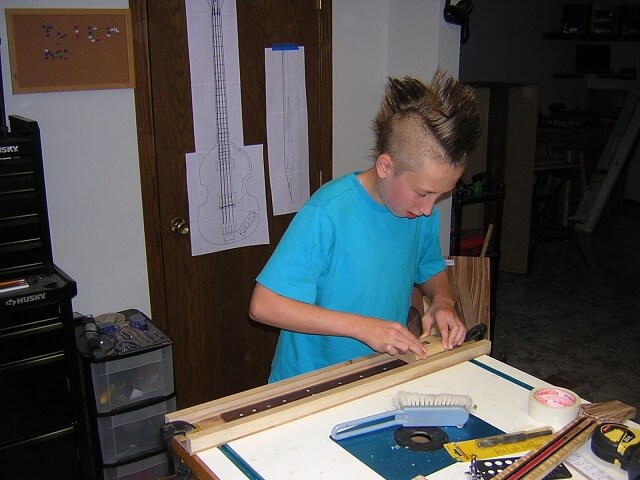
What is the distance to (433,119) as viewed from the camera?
59.2 inches

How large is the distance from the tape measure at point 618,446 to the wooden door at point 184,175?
1.97m

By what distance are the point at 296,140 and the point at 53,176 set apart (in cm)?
108

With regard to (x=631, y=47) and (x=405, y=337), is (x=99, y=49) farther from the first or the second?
(x=631, y=47)

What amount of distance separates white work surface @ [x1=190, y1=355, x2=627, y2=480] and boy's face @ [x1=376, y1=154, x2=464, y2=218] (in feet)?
1.29

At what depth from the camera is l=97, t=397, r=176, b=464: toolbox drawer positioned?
2463mm

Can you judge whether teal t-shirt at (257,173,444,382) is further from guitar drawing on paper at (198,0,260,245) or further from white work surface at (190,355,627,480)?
guitar drawing on paper at (198,0,260,245)

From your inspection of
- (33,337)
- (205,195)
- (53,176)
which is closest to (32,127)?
(53,176)

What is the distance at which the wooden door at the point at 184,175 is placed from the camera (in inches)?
106

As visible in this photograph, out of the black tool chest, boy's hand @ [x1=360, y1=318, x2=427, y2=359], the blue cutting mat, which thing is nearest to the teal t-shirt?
boy's hand @ [x1=360, y1=318, x2=427, y2=359]

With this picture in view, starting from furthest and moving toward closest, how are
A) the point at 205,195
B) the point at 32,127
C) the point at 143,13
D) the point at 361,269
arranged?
1. the point at 205,195
2. the point at 143,13
3. the point at 32,127
4. the point at 361,269

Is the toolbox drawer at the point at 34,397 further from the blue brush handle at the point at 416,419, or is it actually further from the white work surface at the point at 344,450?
the blue brush handle at the point at 416,419

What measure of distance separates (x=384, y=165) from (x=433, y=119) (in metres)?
0.16

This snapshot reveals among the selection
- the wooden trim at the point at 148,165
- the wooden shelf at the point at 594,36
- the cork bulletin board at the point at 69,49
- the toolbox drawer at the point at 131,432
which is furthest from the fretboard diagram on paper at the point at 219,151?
the wooden shelf at the point at 594,36

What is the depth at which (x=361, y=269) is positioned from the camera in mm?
1657
